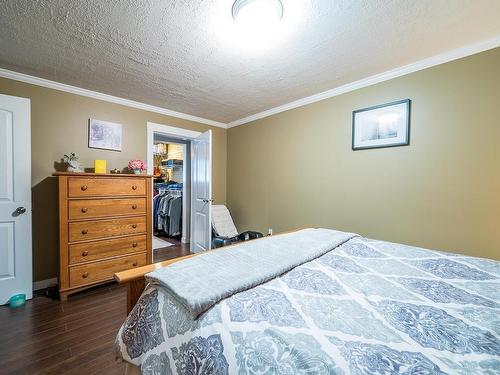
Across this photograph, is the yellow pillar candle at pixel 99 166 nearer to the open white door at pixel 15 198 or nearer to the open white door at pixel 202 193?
the open white door at pixel 15 198

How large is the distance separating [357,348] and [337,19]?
6.25ft

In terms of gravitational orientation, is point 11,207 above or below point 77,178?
below

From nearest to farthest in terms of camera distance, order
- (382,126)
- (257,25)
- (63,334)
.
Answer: (257,25)
(63,334)
(382,126)

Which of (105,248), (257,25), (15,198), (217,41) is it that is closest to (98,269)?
(105,248)

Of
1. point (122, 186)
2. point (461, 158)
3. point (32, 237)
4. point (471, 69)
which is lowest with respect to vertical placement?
point (32, 237)

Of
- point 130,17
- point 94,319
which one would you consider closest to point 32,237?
point 94,319

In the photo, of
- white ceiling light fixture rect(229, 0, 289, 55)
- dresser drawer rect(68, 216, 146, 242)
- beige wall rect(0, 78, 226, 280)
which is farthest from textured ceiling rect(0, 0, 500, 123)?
dresser drawer rect(68, 216, 146, 242)

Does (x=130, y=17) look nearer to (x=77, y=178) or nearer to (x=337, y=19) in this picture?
(x=337, y=19)

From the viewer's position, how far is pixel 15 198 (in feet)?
7.16

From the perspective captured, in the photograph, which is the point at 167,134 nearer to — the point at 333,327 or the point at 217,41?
the point at 217,41

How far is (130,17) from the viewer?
1.54m

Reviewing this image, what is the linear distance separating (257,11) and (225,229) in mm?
2956

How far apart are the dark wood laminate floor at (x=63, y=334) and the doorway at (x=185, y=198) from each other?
1.40 m

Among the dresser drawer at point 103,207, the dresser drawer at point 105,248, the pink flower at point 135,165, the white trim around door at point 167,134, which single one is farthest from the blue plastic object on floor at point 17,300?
the white trim around door at point 167,134
